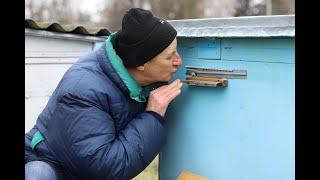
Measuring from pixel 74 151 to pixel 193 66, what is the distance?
700mm

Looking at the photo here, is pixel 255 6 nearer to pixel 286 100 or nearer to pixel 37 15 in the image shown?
pixel 37 15

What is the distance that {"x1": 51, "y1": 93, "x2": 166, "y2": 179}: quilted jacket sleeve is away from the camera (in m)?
1.99

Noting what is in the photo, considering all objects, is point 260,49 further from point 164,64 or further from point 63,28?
point 63,28

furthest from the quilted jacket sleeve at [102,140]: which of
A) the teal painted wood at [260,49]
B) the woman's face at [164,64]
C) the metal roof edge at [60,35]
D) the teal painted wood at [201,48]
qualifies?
the metal roof edge at [60,35]

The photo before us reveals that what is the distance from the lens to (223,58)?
2.01m

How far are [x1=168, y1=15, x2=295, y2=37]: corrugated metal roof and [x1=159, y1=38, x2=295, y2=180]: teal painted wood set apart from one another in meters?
0.05

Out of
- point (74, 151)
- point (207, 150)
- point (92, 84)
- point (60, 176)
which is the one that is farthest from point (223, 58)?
point (60, 176)

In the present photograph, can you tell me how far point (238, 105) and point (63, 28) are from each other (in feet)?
9.07

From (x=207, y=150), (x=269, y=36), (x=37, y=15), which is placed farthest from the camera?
(x=37, y=15)

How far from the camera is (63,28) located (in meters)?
4.30

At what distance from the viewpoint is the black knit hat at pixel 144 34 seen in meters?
2.07

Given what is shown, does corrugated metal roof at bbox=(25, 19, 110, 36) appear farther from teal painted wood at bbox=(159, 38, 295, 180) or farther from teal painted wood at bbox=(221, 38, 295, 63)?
teal painted wood at bbox=(221, 38, 295, 63)

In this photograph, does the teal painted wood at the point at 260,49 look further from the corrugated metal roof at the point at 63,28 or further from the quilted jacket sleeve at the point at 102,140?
the corrugated metal roof at the point at 63,28

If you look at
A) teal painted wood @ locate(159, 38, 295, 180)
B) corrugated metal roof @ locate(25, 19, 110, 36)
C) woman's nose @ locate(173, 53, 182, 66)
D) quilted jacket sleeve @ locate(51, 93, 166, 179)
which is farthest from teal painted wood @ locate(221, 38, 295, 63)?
corrugated metal roof @ locate(25, 19, 110, 36)
